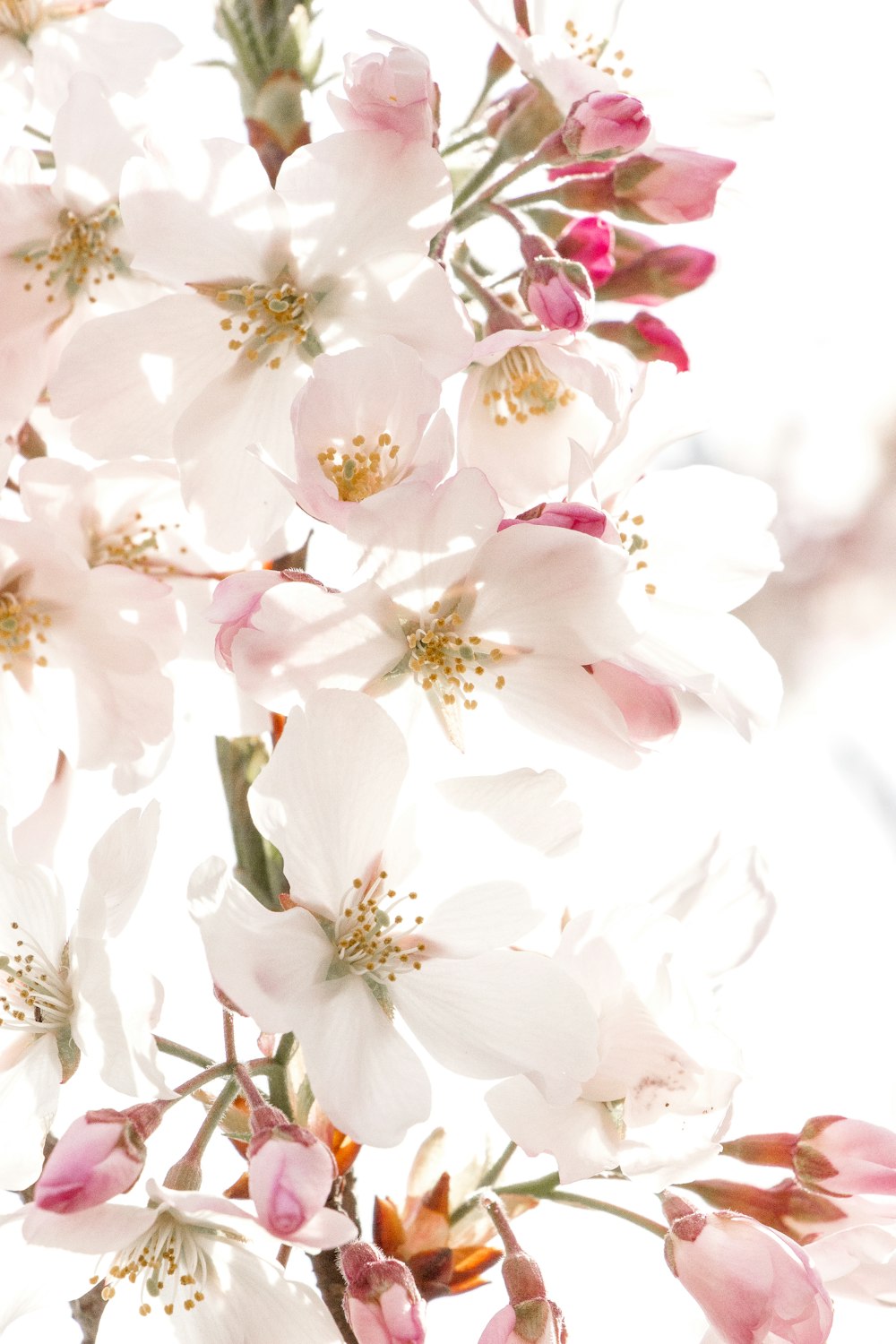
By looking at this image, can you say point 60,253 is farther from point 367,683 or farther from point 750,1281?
point 750,1281

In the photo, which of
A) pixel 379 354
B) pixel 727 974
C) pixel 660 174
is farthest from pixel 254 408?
pixel 727 974

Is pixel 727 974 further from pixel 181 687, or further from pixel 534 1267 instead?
pixel 181 687

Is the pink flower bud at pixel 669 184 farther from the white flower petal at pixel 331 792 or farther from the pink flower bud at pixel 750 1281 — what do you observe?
the pink flower bud at pixel 750 1281

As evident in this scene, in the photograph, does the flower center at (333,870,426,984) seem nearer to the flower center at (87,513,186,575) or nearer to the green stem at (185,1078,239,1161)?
the green stem at (185,1078,239,1161)

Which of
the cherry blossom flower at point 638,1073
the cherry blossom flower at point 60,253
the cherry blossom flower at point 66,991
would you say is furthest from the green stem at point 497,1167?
the cherry blossom flower at point 60,253

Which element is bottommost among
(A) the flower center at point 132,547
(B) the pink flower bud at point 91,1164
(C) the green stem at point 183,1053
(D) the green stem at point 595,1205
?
(D) the green stem at point 595,1205

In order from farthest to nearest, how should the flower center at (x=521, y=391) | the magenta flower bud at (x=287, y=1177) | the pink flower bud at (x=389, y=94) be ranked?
the flower center at (x=521, y=391) < the pink flower bud at (x=389, y=94) < the magenta flower bud at (x=287, y=1177)

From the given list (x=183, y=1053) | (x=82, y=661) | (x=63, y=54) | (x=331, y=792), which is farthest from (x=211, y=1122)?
(x=63, y=54)
